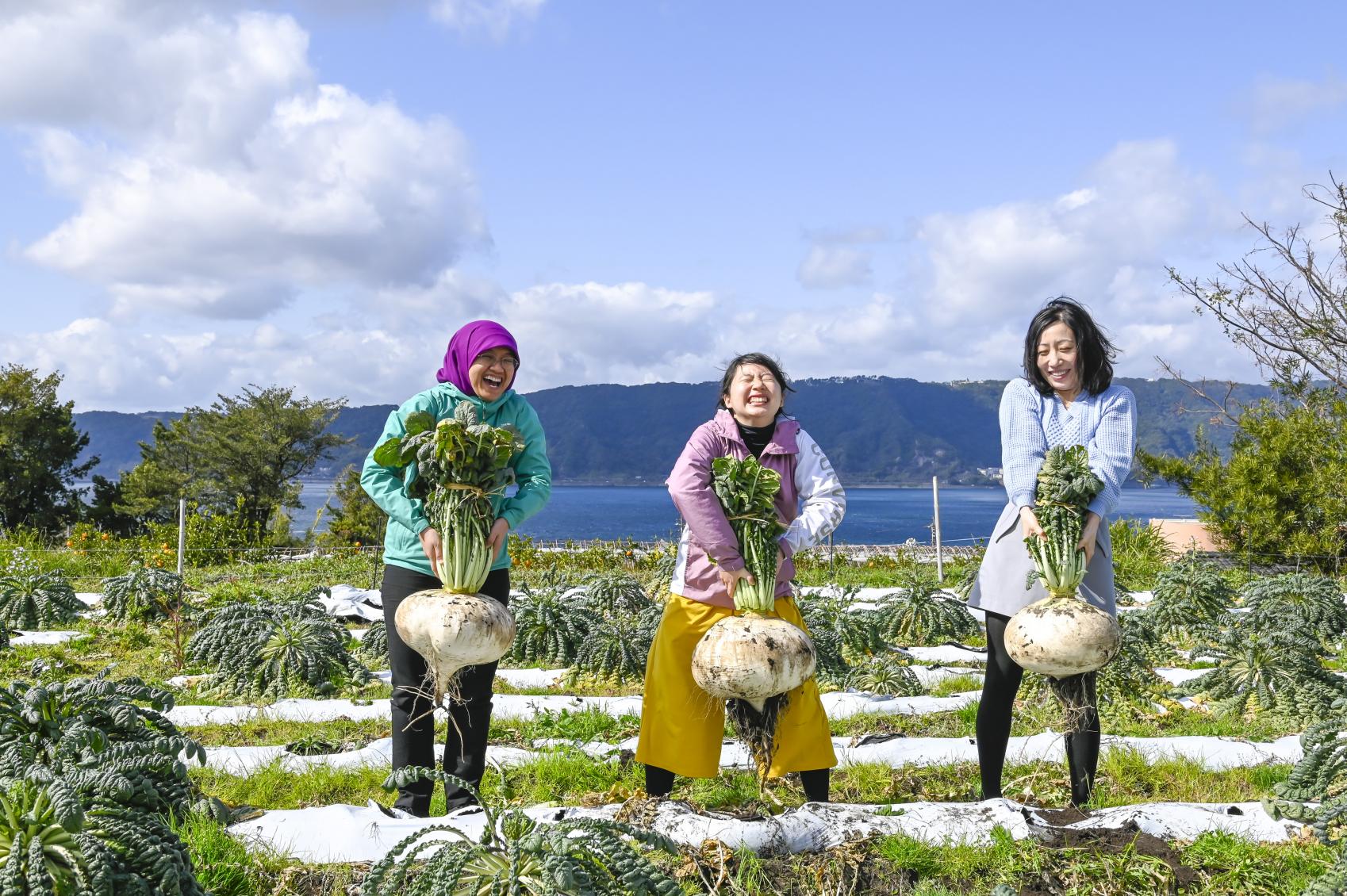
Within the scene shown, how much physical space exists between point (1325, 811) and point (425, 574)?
2.83 meters

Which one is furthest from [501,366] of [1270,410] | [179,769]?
[1270,410]

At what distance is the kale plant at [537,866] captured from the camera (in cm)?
205

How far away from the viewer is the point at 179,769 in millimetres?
2453

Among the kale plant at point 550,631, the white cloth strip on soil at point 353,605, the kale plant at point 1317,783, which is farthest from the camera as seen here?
the white cloth strip on soil at point 353,605

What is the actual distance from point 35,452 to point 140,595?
19.8 meters

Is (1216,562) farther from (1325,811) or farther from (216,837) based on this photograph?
(216,837)

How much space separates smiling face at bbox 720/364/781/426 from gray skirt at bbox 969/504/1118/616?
94 cm

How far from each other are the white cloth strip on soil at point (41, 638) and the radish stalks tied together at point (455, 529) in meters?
5.94

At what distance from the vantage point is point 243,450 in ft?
99.0

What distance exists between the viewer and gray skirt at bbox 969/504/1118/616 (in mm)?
3342

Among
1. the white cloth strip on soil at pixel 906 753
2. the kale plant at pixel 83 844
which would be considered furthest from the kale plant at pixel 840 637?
the kale plant at pixel 83 844

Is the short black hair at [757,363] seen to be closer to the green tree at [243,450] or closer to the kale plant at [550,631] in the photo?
the kale plant at [550,631]

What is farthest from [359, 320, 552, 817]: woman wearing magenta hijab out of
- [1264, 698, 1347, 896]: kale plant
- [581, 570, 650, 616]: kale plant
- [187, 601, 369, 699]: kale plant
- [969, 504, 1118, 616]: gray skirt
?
[581, 570, 650, 616]: kale plant

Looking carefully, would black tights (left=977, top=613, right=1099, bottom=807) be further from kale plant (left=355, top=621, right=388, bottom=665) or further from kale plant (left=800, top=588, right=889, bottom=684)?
kale plant (left=355, top=621, right=388, bottom=665)
